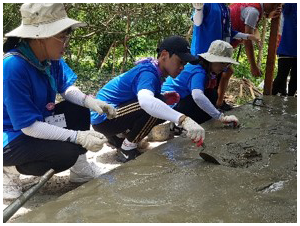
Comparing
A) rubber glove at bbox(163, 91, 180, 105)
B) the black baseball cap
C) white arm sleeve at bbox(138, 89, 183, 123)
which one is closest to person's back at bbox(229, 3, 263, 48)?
rubber glove at bbox(163, 91, 180, 105)

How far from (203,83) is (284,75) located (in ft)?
6.33

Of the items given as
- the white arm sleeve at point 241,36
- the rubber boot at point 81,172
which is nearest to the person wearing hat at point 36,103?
the rubber boot at point 81,172

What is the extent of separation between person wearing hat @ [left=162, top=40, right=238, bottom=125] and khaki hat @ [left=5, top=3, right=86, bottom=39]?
1.40 meters

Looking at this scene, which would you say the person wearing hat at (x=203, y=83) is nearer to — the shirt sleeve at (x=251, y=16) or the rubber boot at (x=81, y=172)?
the shirt sleeve at (x=251, y=16)

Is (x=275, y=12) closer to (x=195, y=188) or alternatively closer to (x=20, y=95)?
(x=195, y=188)

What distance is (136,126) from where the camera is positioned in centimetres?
307

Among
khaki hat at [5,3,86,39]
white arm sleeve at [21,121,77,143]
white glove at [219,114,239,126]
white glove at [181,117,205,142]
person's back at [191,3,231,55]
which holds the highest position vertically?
khaki hat at [5,3,86,39]

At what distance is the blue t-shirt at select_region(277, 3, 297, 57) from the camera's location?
4.64m

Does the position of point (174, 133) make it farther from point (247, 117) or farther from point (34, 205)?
point (34, 205)

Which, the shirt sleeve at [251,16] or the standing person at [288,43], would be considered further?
the standing person at [288,43]

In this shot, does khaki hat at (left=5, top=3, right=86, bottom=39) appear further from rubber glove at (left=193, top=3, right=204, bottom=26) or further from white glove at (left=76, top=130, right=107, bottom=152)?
rubber glove at (left=193, top=3, right=204, bottom=26)

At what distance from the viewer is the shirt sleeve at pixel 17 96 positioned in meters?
2.16

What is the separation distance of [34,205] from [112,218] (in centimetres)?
96

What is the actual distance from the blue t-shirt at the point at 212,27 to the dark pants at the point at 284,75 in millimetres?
1065
